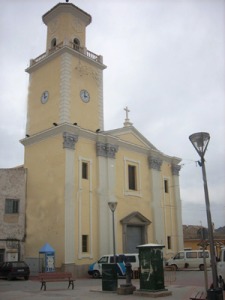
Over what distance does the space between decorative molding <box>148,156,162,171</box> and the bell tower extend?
19.6ft

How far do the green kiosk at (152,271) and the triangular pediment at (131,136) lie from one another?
17.0 metres

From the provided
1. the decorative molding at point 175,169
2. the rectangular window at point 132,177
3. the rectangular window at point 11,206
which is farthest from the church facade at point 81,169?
the decorative molding at point 175,169

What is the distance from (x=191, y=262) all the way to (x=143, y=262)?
16.6 meters

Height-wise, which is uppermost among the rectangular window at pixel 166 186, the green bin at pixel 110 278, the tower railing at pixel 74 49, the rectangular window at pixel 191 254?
the tower railing at pixel 74 49

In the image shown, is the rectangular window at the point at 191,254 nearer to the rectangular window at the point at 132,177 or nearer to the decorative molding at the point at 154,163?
the rectangular window at the point at 132,177

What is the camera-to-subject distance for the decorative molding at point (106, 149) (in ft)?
99.5

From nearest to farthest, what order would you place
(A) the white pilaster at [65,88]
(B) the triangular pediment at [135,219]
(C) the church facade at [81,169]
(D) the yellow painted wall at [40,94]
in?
(C) the church facade at [81,169], (A) the white pilaster at [65,88], (B) the triangular pediment at [135,219], (D) the yellow painted wall at [40,94]

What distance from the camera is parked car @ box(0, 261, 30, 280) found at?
23481 millimetres

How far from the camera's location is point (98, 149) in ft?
99.3

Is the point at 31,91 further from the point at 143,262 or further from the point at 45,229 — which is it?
the point at 143,262

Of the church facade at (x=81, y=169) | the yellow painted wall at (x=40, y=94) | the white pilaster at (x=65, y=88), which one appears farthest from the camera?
the yellow painted wall at (x=40, y=94)

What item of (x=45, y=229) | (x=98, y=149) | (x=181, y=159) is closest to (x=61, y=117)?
(x=98, y=149)

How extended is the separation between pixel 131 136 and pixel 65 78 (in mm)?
7741

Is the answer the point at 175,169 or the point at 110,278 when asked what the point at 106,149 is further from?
the point at 110,278
